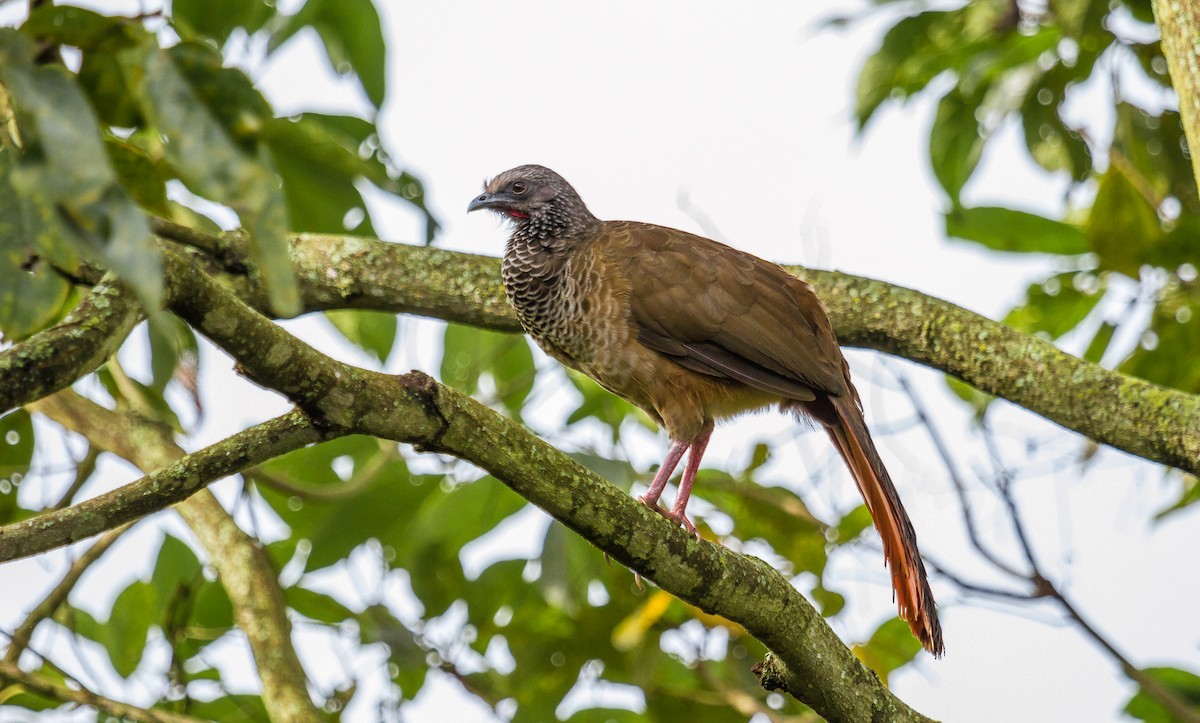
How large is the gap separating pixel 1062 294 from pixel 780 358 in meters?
1.19

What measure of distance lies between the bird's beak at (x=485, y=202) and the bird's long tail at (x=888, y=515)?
1267 mm

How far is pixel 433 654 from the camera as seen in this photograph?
4.16 metres

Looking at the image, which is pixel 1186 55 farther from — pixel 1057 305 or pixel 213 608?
pixel 213 608

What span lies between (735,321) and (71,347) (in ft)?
6.18

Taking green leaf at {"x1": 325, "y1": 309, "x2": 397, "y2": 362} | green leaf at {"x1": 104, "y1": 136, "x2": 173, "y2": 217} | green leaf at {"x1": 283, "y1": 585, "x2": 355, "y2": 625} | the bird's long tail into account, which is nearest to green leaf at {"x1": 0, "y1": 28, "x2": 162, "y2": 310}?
green leaf at {"x1": 104, "y1": 136, "x2": 173, "y2": 217}

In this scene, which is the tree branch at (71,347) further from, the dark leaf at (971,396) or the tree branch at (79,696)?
the dark leaf at (971,396)

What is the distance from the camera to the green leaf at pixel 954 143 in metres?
3.85

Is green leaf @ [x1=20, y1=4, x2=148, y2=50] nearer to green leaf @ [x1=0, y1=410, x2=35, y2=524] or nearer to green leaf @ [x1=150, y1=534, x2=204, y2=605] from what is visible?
green leaf @ [x1=0, y1=410, x2=35, y2=524]

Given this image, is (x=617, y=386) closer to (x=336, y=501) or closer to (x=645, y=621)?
(x=645, y=621)

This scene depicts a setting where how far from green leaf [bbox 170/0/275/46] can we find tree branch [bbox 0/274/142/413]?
1.34m

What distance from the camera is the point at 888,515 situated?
3.04 m

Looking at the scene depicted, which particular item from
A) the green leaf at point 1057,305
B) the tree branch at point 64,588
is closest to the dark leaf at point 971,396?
the green leaf at point 1057,305

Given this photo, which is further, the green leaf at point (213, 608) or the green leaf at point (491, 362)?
the green leaf at point (213, 608)

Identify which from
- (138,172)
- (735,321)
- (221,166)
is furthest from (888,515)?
(221,166)
